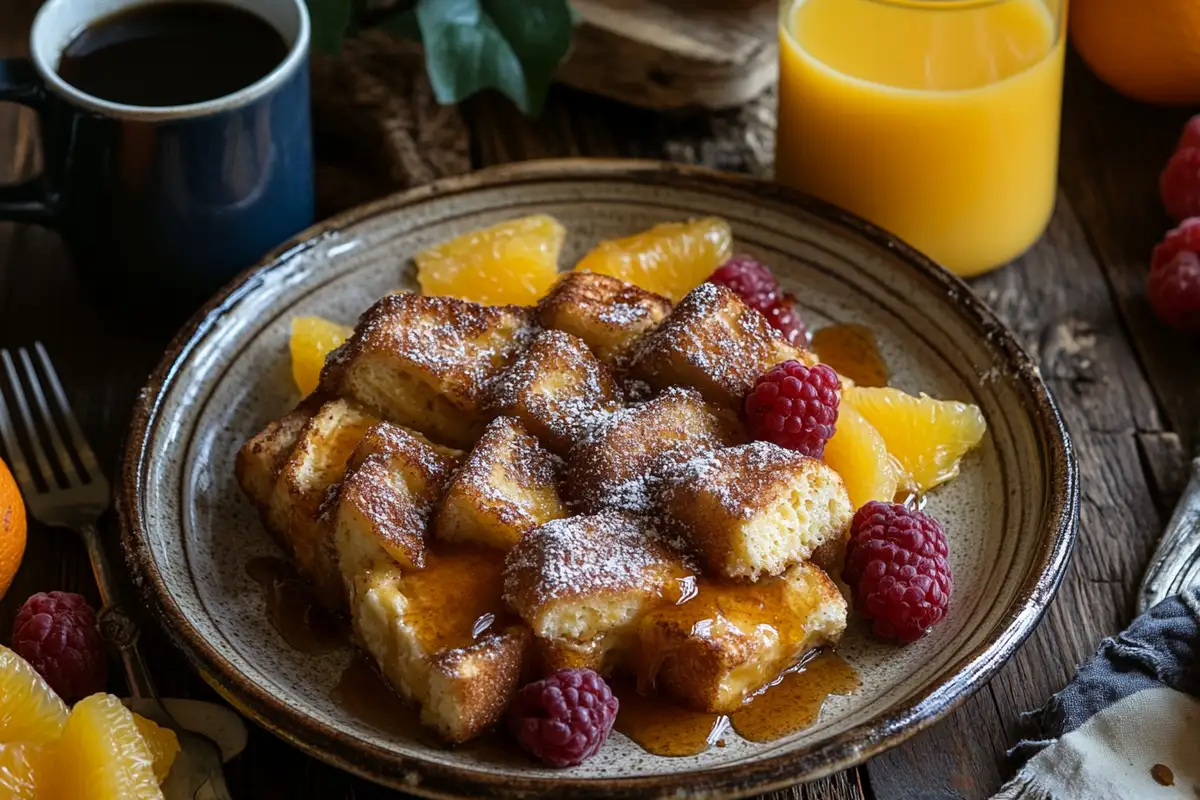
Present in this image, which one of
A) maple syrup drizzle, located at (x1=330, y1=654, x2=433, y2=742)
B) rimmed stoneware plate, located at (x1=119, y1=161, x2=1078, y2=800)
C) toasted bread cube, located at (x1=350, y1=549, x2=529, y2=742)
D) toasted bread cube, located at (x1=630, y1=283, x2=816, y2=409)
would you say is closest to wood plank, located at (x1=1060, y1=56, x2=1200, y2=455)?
rimmed stoneware plate, located at (x1=119, y1=161, x2=1078, y2=800)

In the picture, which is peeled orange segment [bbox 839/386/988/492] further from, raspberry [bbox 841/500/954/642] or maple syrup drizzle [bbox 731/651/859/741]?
maple syrup drizzle [bbox 731/651/859/741]

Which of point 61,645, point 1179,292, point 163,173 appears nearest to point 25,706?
point 61,645

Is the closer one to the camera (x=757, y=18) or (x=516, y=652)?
(x=516, y=652)

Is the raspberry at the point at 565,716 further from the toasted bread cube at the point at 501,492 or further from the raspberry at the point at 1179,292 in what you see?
the raspberry at the point at 1179,292

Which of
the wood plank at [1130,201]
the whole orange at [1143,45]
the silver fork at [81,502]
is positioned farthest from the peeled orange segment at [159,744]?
the whole orange at [1143,45]

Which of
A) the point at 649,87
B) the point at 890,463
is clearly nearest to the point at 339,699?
the point at 890,463

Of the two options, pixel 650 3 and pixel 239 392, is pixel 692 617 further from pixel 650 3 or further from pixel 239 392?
pixel 650 3
